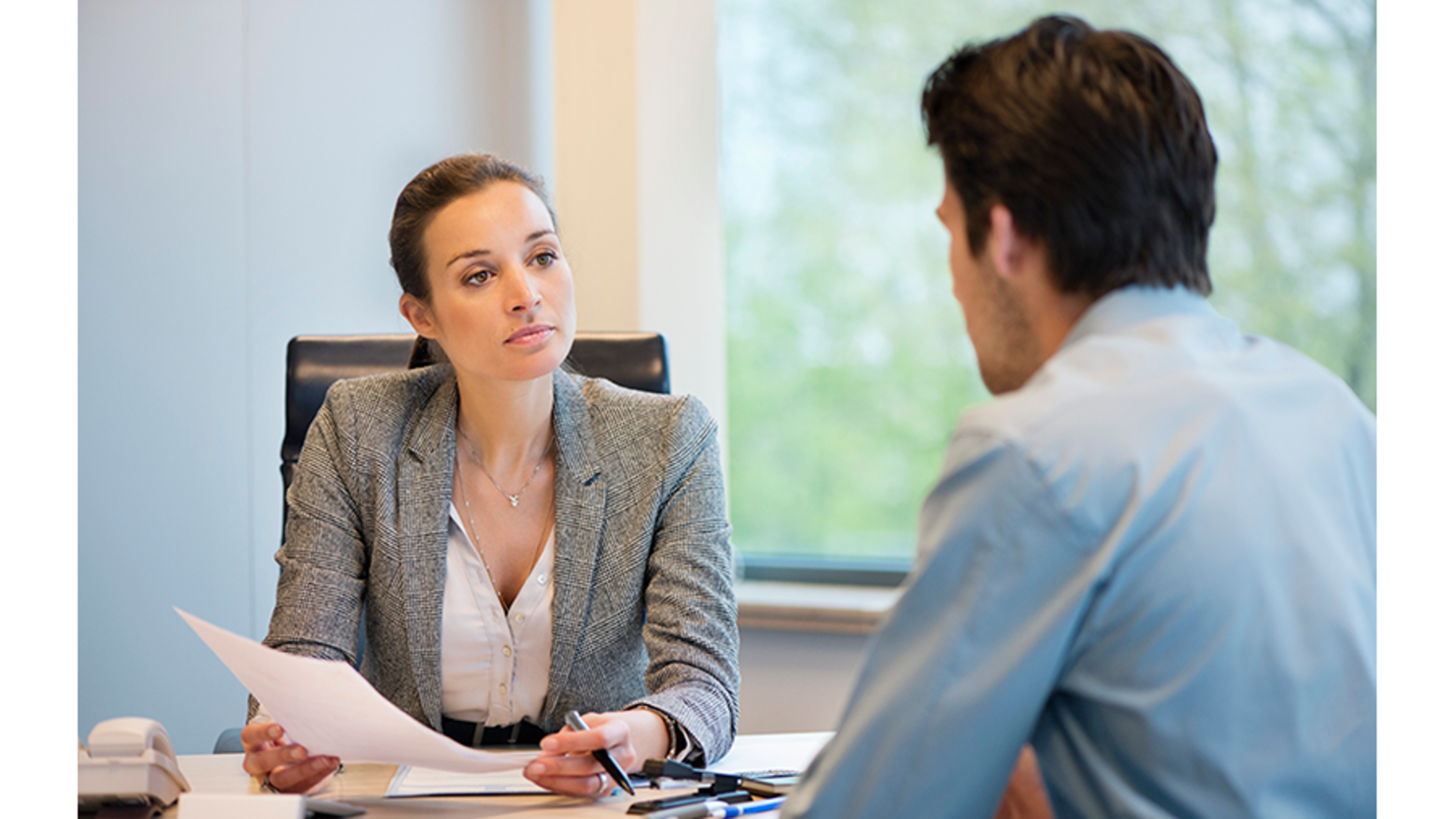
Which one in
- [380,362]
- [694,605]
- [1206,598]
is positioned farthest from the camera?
[380,362]

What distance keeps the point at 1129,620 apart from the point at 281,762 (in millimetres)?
912

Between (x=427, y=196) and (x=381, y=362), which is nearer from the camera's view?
(x=427, y=196)

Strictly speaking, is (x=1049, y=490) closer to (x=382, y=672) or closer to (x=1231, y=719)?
(x=1231, y=719)

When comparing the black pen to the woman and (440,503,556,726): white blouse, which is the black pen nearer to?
the woman

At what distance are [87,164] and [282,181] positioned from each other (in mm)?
438

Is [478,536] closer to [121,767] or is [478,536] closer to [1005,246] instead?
[121,767]

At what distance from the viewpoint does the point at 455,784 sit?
1.19m

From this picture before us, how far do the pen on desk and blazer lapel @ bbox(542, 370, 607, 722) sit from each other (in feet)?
1.48

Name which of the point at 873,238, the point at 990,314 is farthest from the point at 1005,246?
the point at 873,238

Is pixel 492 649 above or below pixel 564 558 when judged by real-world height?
below

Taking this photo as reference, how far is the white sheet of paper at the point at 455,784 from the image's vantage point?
1.17 m

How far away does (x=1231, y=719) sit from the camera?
72 centimetres

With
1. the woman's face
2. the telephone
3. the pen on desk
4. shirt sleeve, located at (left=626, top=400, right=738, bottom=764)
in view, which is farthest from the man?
the woman's face

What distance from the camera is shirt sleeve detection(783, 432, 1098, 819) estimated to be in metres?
0.70
